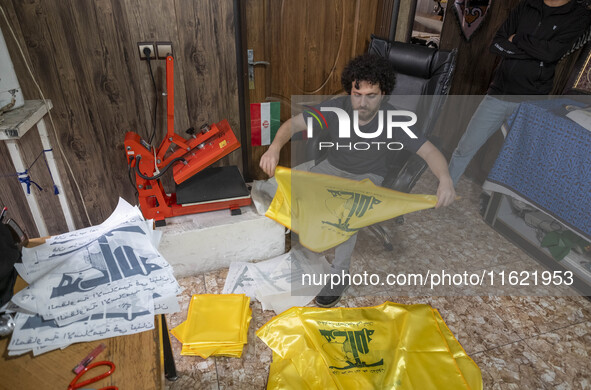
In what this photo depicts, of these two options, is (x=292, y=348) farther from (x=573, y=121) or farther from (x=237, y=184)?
(x=573, y=121)

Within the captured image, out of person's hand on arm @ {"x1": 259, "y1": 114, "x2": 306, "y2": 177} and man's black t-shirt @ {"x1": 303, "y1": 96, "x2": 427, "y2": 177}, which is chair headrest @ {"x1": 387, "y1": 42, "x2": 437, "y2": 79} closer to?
man's black t-shirt @ {"x1": 303, "y1": 96, "x2": 427, "y2": 177}

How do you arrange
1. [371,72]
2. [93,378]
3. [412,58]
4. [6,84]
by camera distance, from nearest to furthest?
[93,378] < [6,84] < [371,72] < [412,58]

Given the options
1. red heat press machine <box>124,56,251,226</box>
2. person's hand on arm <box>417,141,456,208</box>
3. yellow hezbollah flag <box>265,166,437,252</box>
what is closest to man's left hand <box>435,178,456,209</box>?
person's hand on arm <box>417,141,456,208</box>

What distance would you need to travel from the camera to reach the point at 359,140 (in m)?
2.14

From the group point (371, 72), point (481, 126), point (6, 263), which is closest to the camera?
point (6, 263)

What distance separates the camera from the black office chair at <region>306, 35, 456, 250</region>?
2330mm

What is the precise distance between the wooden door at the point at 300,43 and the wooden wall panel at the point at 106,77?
187 millimetres

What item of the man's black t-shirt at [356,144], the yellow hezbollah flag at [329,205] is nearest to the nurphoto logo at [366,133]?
the man's black t-shirt at [356,144]

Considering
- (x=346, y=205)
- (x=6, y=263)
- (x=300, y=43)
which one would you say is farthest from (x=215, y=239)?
(x=300, y=43)

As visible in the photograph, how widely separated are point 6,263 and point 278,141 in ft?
4.26

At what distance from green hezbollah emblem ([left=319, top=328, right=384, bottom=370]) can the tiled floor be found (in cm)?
26

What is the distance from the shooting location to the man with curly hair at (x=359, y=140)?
1933mm

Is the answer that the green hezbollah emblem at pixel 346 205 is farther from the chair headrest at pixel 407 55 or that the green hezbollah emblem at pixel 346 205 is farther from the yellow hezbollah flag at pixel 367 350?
the chair headrest at pixel 407 55

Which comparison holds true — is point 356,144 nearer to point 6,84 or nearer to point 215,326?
point 215,326
